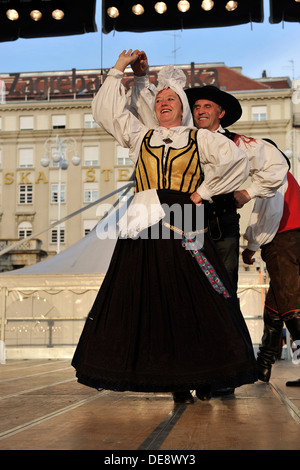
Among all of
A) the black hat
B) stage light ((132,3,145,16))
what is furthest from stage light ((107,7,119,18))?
the black hat

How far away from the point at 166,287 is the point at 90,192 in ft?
128

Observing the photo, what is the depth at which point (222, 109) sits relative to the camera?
13.1ft

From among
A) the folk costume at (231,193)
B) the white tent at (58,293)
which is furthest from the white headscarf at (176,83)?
the white tent at (58,293)

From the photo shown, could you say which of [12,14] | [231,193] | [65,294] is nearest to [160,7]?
[12,14]

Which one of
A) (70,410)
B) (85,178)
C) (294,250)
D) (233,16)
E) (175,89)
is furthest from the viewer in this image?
(85,178)

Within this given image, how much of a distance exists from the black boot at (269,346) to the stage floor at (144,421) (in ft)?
1.45

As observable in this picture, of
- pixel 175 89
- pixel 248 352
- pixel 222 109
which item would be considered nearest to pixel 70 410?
pixel 248 352

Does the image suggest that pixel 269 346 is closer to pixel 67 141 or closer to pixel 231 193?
pixel 231 193

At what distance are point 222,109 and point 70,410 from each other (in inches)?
88.9

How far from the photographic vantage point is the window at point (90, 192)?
41.2 meters

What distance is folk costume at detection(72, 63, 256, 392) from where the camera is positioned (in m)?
2.64

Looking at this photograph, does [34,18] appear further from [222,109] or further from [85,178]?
[85,178]

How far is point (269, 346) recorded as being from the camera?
4047mm

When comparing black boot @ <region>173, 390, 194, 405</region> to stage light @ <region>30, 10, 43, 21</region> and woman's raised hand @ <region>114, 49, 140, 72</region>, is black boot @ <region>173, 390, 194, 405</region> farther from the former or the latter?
stage light @ <region>30, 10, 43, 21</region>
